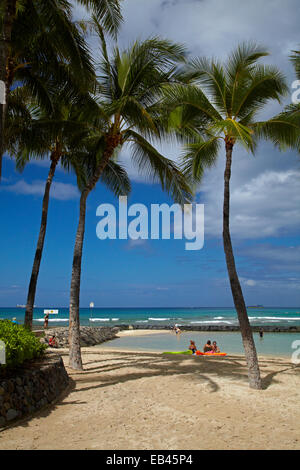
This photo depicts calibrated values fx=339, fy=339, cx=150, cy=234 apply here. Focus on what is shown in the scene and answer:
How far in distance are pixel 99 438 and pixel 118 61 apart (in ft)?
32.5

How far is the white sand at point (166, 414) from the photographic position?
188 inches

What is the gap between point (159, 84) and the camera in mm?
9805

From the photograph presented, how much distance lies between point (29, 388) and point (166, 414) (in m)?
2.44

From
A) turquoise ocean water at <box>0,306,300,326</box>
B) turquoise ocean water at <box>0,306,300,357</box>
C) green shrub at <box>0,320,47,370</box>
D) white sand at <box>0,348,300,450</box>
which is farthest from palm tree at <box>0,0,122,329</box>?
turquoise ocean water at <box>0,306,300,326</box>

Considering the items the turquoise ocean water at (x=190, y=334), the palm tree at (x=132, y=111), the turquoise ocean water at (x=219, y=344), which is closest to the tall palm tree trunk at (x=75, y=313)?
the palm tree at (x=132, y=111)

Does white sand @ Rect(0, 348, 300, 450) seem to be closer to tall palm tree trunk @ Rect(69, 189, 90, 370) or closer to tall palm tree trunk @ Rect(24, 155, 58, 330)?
tall palm tree trunk @ Rect(69, 189, 90, 370)

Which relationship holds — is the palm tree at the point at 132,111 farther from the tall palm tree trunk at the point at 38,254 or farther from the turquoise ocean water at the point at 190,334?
the turquoise ocean water at the point at 190,334

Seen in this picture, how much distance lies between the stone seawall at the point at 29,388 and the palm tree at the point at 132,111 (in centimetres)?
266

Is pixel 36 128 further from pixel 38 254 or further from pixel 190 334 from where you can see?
pixel 190 334

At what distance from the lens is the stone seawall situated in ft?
16.9

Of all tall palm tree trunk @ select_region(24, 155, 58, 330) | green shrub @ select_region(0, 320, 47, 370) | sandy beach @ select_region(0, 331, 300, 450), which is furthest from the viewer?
tall palm tree trunk @ select_region(24, 155, 58, 330)

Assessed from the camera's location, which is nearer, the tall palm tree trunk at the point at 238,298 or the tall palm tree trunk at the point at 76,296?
the tall palm tree trunk at the point at 238,298

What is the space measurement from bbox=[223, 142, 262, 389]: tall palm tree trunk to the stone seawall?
4.33m

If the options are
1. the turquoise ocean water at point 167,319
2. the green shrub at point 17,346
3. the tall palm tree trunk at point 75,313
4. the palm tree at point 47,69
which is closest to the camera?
the green shrub at point 17,346
